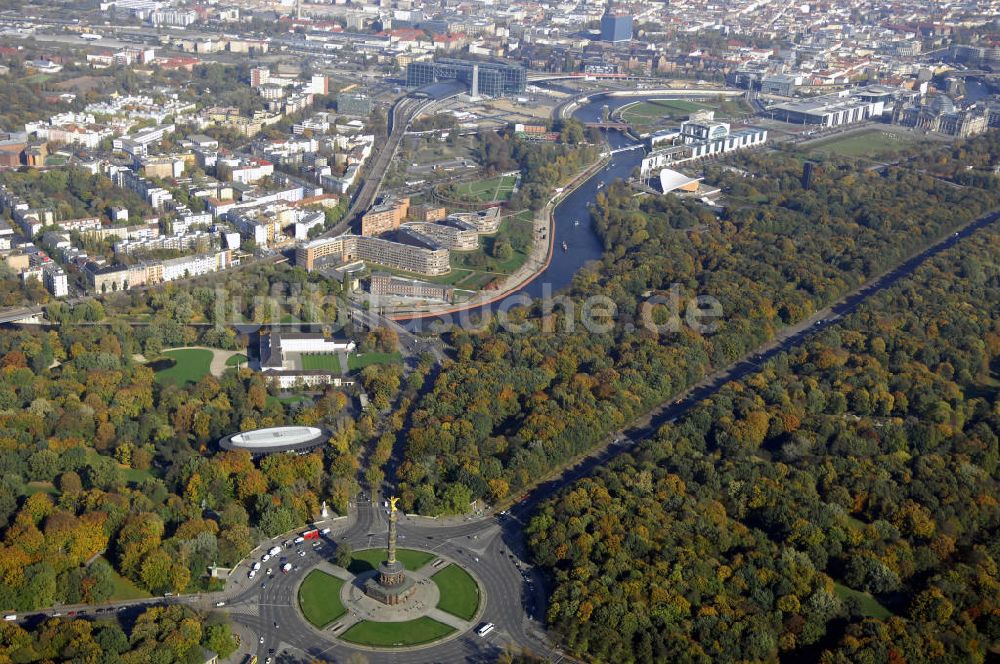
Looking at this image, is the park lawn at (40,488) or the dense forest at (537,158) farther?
the dense forest at (537,158)

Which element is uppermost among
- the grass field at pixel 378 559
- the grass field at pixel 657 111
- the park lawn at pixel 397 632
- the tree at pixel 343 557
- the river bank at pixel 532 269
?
the grass field at pixel 657 111

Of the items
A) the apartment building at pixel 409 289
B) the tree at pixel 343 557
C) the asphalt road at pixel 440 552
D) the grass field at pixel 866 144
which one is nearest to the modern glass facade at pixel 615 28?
the grass field at pixel 866 144

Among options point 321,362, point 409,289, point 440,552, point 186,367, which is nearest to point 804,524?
point 440,552

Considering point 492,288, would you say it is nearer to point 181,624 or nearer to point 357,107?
point 181,624

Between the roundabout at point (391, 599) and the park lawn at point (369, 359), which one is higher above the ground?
the park lawn at point (369, 359)

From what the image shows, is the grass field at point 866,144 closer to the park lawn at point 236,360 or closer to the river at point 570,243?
the river at point 570,243

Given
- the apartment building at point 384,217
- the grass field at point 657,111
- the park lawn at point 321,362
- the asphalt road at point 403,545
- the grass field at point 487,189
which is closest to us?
the asphalt road at point 403,545

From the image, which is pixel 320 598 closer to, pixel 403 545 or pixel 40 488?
pixel 403 545
